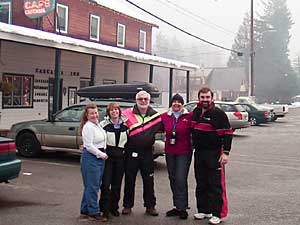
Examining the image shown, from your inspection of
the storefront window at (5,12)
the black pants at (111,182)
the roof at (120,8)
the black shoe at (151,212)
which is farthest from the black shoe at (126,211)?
the roof at (120,8)

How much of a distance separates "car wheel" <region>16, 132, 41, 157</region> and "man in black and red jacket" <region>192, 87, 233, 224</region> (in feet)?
21.1

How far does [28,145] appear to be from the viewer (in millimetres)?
11445

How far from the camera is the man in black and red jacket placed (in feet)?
19.0

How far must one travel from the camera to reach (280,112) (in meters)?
31.2

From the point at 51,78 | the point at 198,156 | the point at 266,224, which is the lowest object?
the point at 266,224

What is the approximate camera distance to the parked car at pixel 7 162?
6.50 meters

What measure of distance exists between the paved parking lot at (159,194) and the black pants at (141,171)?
0.22 metres

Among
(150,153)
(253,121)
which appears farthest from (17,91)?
(150,153)

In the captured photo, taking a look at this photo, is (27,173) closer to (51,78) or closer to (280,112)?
(51,78)

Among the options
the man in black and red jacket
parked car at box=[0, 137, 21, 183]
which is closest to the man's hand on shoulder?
the man in black and red jacket

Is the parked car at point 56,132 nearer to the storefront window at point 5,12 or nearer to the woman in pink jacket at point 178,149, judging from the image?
the woman in pink jacket at point 178,149

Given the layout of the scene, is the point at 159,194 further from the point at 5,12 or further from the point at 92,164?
the point at 5,12

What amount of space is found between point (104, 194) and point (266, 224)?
86.1 inches

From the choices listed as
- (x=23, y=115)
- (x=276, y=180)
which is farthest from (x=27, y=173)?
(x=23, y=115)
